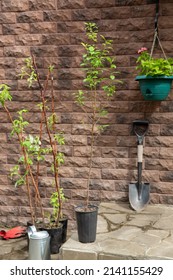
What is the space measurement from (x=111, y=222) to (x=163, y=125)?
3.73ft

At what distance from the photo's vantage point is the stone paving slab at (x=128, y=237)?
254 cm

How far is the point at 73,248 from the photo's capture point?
2645 mm

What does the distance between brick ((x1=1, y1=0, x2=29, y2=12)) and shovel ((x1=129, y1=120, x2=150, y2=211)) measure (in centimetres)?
176

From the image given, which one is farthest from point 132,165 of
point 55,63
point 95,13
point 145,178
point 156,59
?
point 95,13

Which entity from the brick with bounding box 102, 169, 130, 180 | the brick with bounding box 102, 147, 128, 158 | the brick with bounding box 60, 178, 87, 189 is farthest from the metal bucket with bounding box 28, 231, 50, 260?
the brick with bounding box 102, 147, 128, 158

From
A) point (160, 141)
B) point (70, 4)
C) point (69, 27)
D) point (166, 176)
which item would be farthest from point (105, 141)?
point (70, 4)

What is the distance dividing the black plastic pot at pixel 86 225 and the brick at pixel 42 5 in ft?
7.30

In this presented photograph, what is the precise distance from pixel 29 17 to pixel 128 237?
2531 mm

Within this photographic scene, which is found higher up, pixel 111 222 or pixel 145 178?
pixel 145 178

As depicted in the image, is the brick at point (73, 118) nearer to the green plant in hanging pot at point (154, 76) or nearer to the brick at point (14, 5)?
the green plant in hanging pot at point (154, 76)

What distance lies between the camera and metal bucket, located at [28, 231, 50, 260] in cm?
286

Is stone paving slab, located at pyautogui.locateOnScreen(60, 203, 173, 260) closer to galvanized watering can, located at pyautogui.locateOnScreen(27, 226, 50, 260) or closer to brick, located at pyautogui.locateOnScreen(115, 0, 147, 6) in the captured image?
galvanized watering can, located at pyautogui.locateOnScreen(27, 226, 50, 260)

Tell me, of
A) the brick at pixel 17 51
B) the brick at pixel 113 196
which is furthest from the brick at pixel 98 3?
the brick at pixel 113 196
